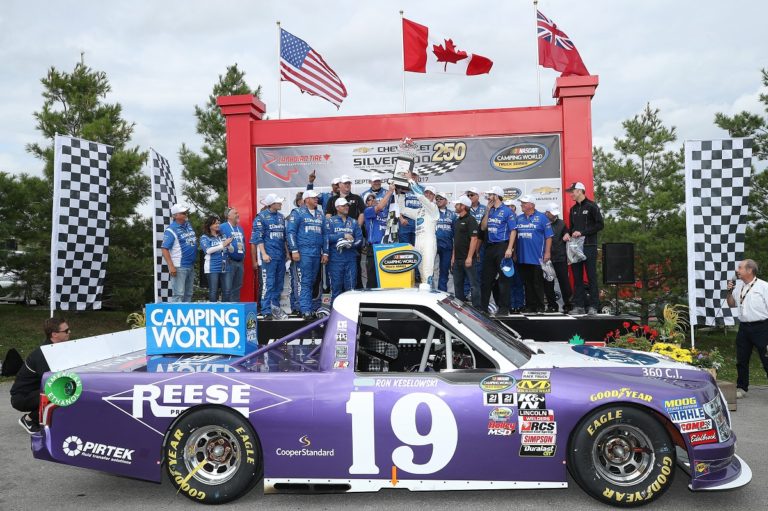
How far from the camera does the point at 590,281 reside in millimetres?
8906

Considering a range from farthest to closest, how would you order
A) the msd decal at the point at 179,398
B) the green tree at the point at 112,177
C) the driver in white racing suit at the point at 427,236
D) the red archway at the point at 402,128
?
the green tree at the point at 112,177
the red archway at the point at 402,128
the driver in white racing suit at the point at 427,236
the msd decal at the point at 179,398

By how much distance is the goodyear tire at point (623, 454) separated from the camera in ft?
12.4

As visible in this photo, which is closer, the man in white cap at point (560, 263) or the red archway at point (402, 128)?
the man in white cap at point (560, 263)

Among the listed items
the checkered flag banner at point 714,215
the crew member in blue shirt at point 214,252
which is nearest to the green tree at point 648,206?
the checkered flag banner at point 714,215

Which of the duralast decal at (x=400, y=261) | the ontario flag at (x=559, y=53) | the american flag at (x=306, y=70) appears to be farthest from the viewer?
the american flag at (x=306, y=70)

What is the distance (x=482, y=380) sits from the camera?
153 inches

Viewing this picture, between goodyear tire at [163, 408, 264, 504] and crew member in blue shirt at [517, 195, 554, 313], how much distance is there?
6.09m

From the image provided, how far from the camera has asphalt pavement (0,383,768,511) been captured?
13.3 ft

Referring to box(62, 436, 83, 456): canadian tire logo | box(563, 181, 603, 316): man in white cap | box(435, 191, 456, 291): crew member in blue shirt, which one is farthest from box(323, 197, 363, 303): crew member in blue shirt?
box(62, 436, 83, 456): canadian tire logo

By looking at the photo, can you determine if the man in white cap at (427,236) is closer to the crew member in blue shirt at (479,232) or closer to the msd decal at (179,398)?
the crew member in blue shirt at (479,232)

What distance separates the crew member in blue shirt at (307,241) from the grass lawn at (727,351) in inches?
248

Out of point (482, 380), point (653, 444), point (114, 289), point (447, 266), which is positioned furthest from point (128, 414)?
point (114, 289)

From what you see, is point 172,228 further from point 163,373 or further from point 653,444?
Result: point 653,444

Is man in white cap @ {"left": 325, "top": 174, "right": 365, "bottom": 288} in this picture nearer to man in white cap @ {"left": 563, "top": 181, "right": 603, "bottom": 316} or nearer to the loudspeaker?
man in white cap @ {"left": 563, "top": 181, "right": 603, "bottom": 316}
